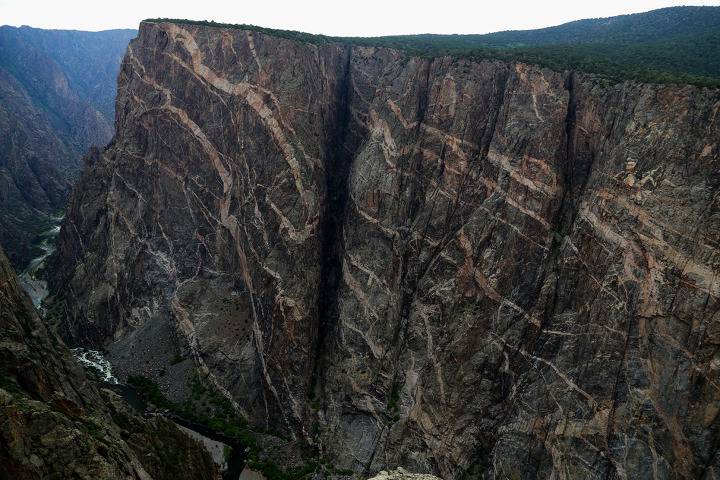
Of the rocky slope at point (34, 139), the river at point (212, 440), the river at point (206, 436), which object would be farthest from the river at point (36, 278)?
the river at point (212, 440)

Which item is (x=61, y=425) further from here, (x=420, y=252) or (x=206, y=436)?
(x=420, y=252)

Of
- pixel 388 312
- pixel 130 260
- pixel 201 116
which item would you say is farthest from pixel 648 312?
pixel 130 260

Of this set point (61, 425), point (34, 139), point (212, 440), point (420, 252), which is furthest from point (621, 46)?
point (34, 139)

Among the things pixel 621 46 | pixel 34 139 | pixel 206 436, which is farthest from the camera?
pixel 34 139

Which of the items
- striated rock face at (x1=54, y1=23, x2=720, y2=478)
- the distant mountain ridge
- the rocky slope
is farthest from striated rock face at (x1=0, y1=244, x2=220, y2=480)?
the rocky slope

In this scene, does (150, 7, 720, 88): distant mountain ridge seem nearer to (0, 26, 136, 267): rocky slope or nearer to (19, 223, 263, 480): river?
(19, 223, 263, 480): river

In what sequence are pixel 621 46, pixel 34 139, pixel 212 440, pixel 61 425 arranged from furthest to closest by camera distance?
1. pixel 34 139
2. pixel 621 46
3. pixel 212 440
4. pixel 61 425

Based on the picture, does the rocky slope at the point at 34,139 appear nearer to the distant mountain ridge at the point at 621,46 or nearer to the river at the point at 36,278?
the river at the point at 36,278
